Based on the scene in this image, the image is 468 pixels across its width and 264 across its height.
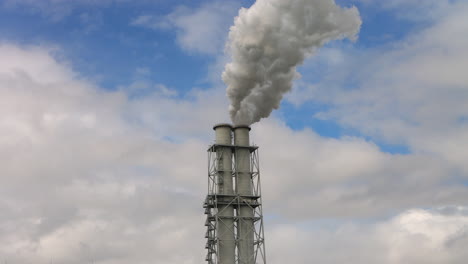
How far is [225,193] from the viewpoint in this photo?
67562 millimetres

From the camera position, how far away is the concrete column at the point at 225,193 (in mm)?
65750

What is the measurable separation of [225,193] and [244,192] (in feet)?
6.81

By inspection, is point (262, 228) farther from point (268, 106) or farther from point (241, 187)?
point (268, 106)

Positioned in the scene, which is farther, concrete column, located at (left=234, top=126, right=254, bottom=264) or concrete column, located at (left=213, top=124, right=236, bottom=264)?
concrete column, located at (left=234, top=126, right=254, bottom=264)

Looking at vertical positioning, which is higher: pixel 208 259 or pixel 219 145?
pixel 219 145

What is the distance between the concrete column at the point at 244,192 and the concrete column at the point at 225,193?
29.2 inches

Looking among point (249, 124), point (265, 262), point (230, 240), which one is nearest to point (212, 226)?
point (230, 240)

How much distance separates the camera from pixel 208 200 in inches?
2645

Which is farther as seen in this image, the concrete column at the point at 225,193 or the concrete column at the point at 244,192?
the concrete column at the point at 244,192

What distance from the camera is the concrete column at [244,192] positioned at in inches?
2613

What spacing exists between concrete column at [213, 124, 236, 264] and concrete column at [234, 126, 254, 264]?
2.43 ft

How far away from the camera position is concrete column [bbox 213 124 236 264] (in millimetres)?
65750

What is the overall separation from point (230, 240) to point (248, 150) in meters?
9.73

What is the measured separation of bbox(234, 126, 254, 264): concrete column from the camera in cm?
6638
